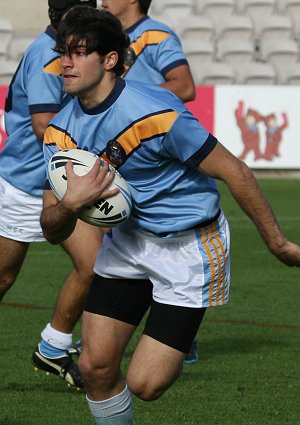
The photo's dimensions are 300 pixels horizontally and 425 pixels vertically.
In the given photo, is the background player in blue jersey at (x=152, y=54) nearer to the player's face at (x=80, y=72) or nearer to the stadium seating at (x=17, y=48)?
the player's face at (x=80, y=72)

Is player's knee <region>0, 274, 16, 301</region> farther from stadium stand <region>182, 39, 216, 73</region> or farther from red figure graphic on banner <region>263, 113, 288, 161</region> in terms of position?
stadium stand <region>182, 39, 216, 73</region>

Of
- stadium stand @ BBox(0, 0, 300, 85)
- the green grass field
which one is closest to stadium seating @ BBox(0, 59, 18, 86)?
stadium stand @ BBox(0, 0, 300, 85)

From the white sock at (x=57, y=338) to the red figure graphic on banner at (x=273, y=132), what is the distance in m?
12.0

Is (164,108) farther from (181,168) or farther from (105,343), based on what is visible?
(105,343)

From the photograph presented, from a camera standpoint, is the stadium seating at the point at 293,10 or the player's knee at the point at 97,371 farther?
the stadium seating at the point at 293,10

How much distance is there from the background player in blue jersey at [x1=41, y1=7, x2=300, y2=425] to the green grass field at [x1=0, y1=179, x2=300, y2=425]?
89 centimetres

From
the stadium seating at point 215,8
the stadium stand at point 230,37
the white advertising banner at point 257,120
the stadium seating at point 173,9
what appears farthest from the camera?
the stadium seating at point 215,8

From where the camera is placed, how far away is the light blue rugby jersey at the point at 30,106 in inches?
249

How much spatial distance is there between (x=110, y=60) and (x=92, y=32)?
14 centimetres

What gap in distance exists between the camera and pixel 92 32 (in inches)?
183

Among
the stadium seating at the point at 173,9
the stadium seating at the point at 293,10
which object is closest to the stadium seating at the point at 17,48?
the stadium seating at the point at 173,9

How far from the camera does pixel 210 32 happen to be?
72.3 ft

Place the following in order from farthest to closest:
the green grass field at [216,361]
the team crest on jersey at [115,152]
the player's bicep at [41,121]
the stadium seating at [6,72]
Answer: the stadium seating at [6,72]
the player's bicep at [41,121]
the green grass field at [216,361]
the team crest on jersey at [115,152]

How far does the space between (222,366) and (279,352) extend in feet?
1.94
